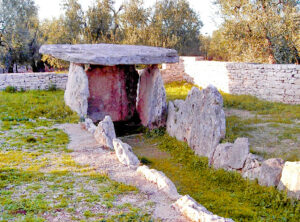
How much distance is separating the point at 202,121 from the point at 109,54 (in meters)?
3.80

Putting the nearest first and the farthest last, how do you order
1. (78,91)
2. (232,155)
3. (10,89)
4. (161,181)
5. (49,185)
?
(49,185) < (161,181) < (232,155) < (78,91) < (10,89)

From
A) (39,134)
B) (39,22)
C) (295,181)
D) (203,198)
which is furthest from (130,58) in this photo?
(39,22)

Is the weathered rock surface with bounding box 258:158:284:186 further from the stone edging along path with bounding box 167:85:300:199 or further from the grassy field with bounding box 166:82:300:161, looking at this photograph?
the grassy field with bounding box 166:82:300:161

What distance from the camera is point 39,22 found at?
950 inches

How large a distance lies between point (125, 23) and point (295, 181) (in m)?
18.9

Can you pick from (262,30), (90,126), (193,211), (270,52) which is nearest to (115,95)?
(90,126)

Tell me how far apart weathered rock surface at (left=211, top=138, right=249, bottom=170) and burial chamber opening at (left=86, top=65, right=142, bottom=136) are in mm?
4646

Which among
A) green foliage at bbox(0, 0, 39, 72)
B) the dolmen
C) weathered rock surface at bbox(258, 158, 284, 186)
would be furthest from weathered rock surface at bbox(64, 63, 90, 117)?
green foliage at bbox(0, 0, 39, 72)

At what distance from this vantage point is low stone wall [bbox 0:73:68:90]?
1426 cm

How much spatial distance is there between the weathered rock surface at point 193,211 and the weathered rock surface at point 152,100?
6.06 metres

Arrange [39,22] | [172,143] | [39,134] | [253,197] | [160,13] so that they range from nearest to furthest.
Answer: [253,197]
[39,134]
[172,143]
[160,13]
[39,22]

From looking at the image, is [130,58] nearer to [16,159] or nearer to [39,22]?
[16,159]

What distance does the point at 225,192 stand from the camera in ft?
20.1

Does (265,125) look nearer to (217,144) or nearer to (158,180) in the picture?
(217,144)
